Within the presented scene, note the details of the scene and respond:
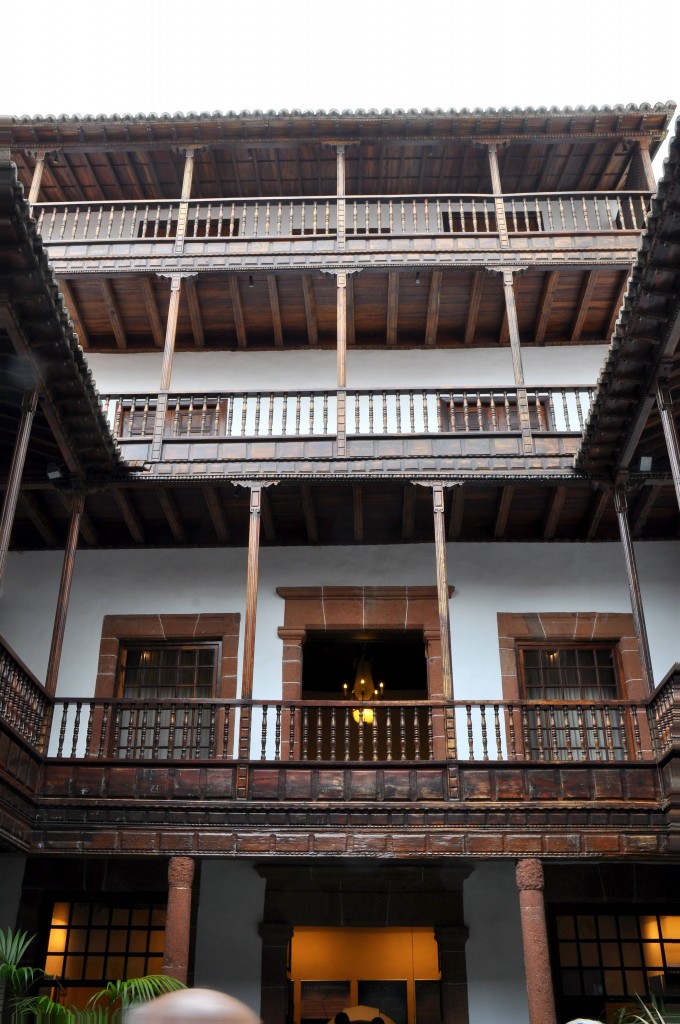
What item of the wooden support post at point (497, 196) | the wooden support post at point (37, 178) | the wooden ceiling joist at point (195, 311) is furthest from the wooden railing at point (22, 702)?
the wooden support post at point (497, 196)

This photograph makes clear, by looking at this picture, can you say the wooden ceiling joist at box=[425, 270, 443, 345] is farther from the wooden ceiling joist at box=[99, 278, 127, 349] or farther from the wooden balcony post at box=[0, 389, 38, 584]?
the wooden balcony post at box=[0, 389, 38, 584]

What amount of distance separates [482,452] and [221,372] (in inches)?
168

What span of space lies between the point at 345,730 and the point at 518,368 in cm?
441

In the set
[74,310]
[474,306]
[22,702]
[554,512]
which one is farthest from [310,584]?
Result: [74,310]

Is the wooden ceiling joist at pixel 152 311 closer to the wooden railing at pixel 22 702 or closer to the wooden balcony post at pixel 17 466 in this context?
the wooden balcony post at pixel 17 466

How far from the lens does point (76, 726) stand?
9.21m

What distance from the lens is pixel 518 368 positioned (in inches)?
443

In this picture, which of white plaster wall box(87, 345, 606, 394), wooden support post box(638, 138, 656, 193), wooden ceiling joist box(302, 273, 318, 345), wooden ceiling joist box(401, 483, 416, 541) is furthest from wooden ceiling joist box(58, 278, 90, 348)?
wooden support post box(638, 138, 656, 193)

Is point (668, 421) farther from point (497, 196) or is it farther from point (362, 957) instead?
point (362, 957)

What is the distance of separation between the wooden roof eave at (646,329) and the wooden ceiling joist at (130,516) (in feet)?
16.0

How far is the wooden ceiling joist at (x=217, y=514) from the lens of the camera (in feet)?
35.8

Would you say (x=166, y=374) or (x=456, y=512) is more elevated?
(x=166, y=374)

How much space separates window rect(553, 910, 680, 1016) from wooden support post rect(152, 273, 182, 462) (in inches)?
250

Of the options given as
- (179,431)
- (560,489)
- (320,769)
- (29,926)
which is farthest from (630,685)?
(29,926)
